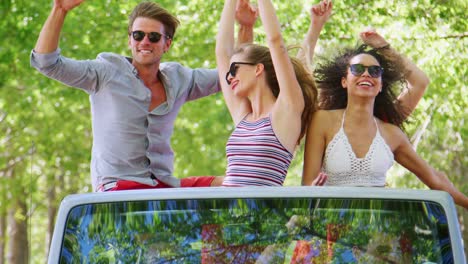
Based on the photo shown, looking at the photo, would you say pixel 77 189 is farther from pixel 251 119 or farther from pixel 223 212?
pixel 223 212

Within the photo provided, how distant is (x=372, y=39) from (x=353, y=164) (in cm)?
131

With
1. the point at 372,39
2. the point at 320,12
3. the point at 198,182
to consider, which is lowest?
the point at 198,182

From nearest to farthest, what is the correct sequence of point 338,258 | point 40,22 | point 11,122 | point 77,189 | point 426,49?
1. point 338,258
2. point 426,49
3. point 40,22
4. point 11,122
5. point 77,189

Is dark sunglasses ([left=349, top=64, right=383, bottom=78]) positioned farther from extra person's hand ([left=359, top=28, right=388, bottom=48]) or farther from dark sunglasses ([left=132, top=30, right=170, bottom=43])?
dark sunglasses ([left=132, top=30, right=170, bottom=43])

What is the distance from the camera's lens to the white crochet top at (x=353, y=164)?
616 centimetres

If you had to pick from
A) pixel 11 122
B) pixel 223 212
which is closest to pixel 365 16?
pixel 11 122

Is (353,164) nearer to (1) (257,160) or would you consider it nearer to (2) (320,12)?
(1) (257,160)

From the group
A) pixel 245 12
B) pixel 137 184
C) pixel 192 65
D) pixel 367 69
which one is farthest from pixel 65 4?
pixel 192 65

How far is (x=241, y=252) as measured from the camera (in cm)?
451

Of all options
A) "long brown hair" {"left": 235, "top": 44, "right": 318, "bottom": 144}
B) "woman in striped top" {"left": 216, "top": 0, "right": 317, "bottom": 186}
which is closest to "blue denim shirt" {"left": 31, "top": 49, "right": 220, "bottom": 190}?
"woman in striped top" {"left": 216, "top": 0, "right": 317, "bottom": 186}

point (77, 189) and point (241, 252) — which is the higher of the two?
point (241, 252)

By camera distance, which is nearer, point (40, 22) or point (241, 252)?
point (241, 252)

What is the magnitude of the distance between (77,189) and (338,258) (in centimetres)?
2321

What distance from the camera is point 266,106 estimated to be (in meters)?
6.30
